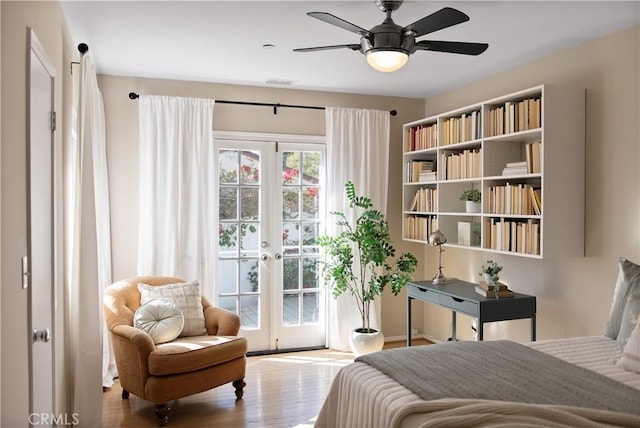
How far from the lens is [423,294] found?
14.9 ft

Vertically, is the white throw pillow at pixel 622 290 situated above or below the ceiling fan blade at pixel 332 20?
below

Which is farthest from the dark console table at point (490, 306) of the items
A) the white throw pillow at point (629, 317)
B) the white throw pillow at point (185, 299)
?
the white throw pillow at point (185, 299)

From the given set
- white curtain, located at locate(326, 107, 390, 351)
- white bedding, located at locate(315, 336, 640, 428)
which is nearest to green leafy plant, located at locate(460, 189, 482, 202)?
white curtain, located at locate(326, 107, 390, 351)

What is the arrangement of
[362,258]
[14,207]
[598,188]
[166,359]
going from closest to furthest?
[14,207] → [166,359] → [598,188] → [362,258]

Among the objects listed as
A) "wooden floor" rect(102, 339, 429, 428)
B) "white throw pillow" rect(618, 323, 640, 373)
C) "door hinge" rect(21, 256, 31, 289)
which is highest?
"door hinge" rect(21, 256, 31, 289)

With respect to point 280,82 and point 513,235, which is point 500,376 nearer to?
point 513,235

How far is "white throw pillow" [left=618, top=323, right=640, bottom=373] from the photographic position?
240 centimetres

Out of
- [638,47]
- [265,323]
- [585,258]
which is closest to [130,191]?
[265,323]

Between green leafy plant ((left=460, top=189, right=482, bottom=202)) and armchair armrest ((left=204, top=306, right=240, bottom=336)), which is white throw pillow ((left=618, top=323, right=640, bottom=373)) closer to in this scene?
green leafy plant ((left=460, top=189, right=482, bottom=202))

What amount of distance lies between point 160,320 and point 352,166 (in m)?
2.43

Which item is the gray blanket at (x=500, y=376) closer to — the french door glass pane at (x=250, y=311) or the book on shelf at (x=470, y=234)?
the book on shelf at (x=470, y=234)

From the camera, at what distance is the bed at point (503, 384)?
6.04 feet

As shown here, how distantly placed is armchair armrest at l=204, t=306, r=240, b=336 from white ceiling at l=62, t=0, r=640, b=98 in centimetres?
202

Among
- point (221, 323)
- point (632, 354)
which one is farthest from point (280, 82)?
point (632, 354)
